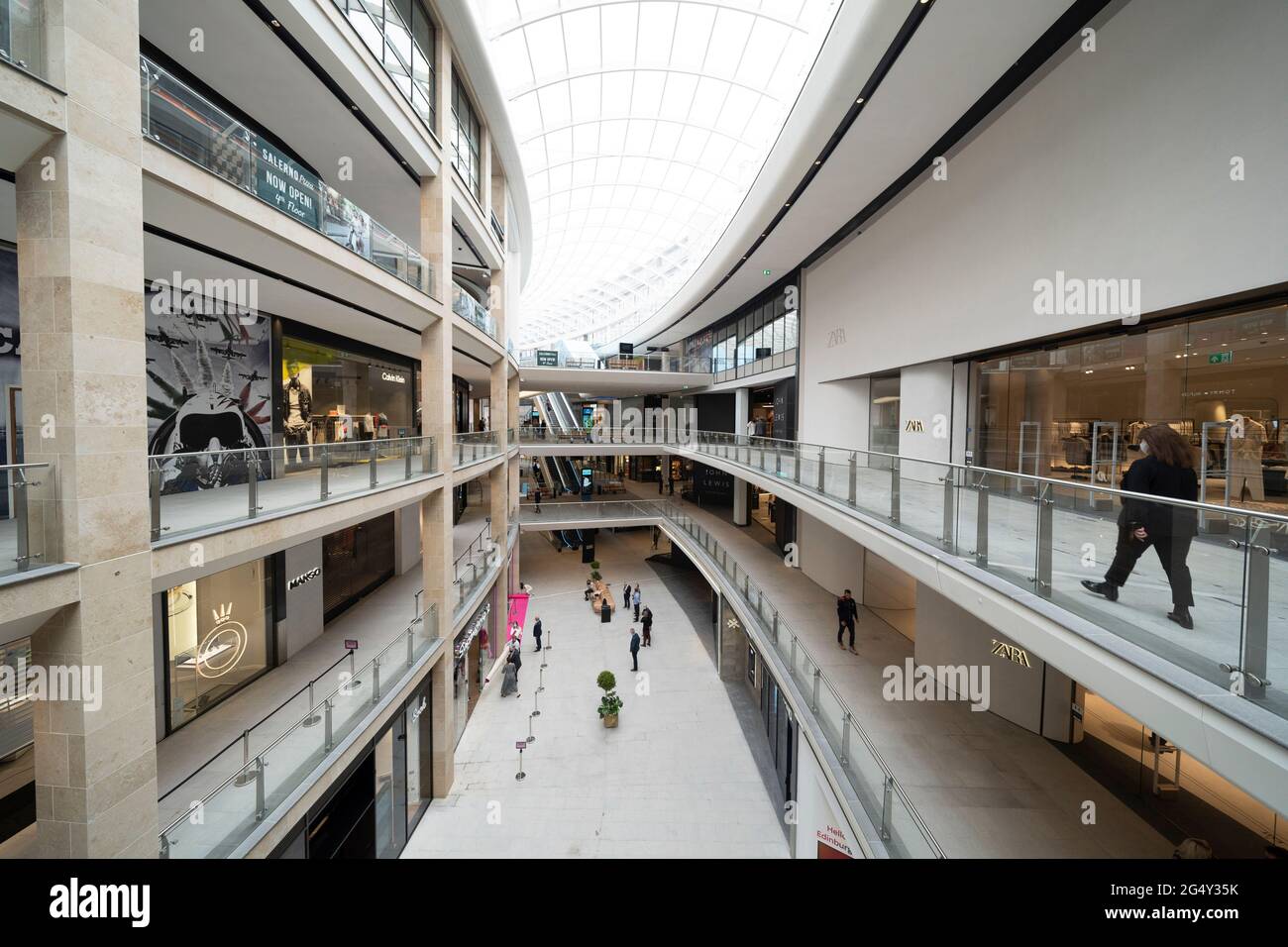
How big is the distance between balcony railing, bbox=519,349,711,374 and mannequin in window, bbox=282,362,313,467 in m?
Result: 14.8

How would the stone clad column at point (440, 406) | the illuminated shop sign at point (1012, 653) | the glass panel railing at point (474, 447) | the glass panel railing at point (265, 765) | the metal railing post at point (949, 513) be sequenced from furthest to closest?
1. the glass panel railing at point (474, 447)
2. the stone clad column at point (440, 406)
3. the illuminated shop sign at point (1012, 653)
4. the metal railing post at point (949, 513)
5. the glass panel railing at point (265, 765)

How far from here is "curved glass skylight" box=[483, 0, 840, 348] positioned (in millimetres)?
14281

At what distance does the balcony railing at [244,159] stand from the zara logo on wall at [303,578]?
17.8 ft

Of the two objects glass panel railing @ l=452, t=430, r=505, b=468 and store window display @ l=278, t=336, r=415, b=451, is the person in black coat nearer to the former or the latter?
store window display @ l=278, t=336, r=415, b=451

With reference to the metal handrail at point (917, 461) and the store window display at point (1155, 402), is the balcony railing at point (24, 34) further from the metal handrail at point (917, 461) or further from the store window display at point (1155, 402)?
the store window display at point (1155, 402)

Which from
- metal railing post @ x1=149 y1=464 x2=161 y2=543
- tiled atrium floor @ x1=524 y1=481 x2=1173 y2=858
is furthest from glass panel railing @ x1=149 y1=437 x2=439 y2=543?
tiled atrium floor @ x1=524 y1=481 x2=1173 y2=858

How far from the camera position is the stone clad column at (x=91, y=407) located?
326cm

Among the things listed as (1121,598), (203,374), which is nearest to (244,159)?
(203,374)

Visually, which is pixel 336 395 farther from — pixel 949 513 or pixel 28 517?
pixel 949 513

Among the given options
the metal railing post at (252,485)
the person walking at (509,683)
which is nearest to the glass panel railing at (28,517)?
the metal railing post at (252,485)
